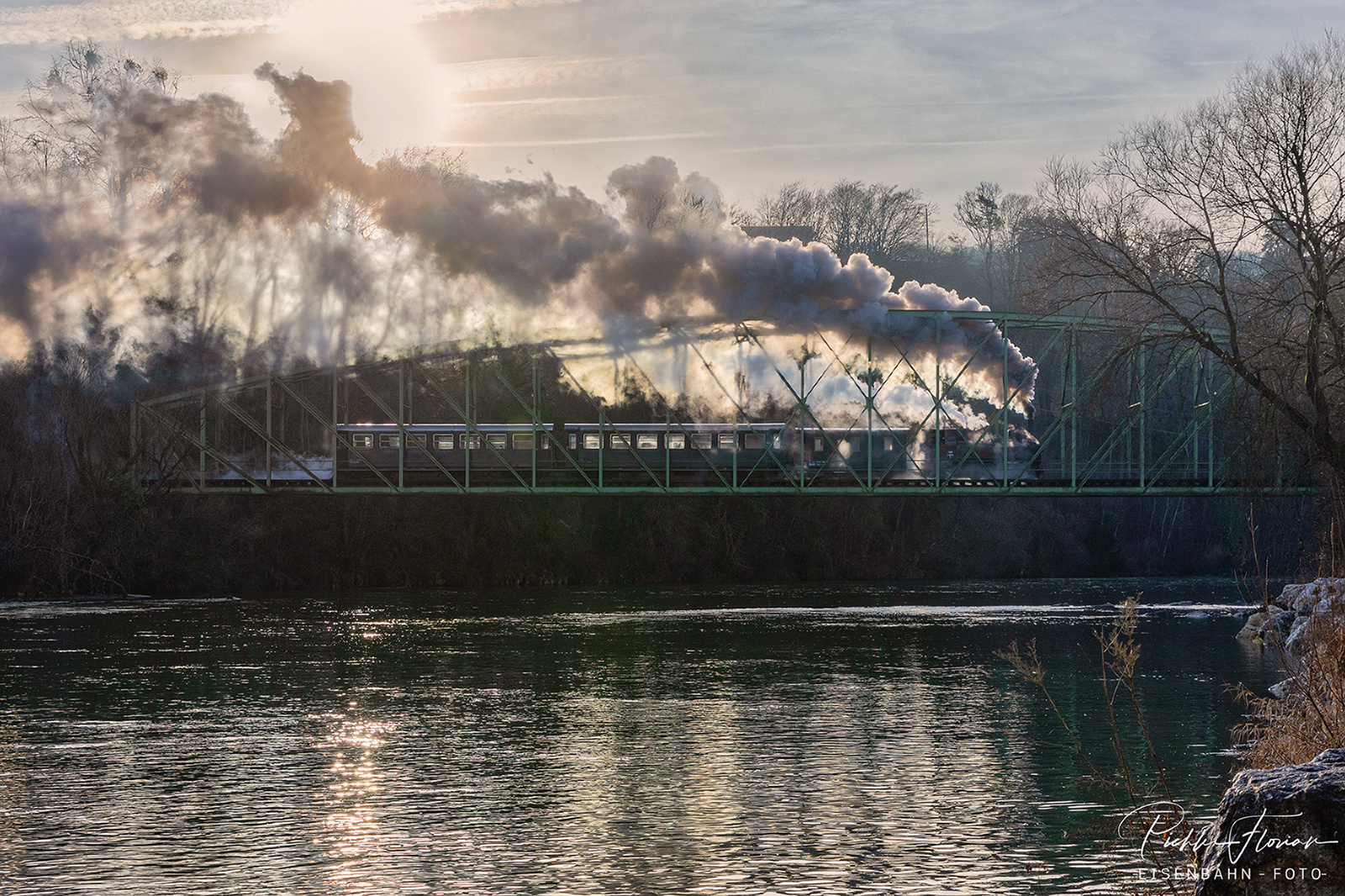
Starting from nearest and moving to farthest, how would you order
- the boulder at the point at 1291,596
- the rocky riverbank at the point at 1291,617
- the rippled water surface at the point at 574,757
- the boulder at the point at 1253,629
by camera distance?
the rippled water surface at the point at 574,757, the rocky riverbank at the point at 1291,617, the boulder at the point at 1291,596, the boulder at the point at 1253,629

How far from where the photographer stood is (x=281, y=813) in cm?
2056

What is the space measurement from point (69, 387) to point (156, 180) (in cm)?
1287

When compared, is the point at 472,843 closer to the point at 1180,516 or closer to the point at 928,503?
the point at 928,503

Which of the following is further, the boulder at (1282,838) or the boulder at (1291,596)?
the boulder at (1291,596)

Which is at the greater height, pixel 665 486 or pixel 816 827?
pixel 665 486

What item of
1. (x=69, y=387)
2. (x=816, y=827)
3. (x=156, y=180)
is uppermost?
(x=156, y=180)

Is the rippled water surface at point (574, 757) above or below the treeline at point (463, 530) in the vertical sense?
below

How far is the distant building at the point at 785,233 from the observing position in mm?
103750

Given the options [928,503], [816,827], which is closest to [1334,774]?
[816,827]

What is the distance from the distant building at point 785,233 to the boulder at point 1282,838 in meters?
92.7

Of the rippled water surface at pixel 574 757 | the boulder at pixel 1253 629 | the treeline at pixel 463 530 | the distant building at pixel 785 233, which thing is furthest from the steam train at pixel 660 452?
the distant building at pixel 785 233

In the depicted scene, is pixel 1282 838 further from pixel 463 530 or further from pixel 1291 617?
pixel 463 530

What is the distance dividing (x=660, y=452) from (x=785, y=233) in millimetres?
33742

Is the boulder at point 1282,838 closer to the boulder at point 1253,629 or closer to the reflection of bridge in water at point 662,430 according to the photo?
the boulder at point 1253,629
